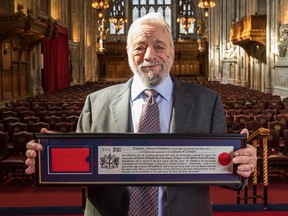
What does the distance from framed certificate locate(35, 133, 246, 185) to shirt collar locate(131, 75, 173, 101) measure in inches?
15.9

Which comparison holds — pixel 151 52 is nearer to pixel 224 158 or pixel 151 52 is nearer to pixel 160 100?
pixel 160 100

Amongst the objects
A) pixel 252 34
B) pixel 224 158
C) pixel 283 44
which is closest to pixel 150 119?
pixel 224 158

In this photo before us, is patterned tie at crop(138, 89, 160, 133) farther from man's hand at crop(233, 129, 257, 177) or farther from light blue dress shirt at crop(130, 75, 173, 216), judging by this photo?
man's hand at crop(233, 129, 257, 177)

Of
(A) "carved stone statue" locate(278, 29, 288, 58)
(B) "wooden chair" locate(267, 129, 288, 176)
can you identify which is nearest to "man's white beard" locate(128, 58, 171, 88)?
(B) "wooden chair" locate(267, 129, 288, 176)

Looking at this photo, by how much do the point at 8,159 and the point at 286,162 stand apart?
4760 millimetres

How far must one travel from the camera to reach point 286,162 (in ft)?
26.5

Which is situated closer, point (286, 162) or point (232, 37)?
point (286, 162)

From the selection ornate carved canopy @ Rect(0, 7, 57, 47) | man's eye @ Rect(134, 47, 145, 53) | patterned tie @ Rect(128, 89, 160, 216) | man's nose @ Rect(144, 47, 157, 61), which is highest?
ornate carved canopy @ Rect(0, 7, 57, 47)

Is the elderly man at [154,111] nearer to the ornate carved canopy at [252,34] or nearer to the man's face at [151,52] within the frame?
the man's face at [151,52]

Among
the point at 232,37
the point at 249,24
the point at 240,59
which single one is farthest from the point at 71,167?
the point at 240,59

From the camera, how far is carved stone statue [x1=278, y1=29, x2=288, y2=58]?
22.4m

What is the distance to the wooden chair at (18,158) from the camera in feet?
25.9

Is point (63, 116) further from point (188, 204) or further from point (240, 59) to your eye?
Answer: point (240, 59)

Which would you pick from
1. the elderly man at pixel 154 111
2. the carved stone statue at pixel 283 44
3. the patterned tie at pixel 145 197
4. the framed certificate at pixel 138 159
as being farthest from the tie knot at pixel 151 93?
the carved stone statue at pixel 283 44
